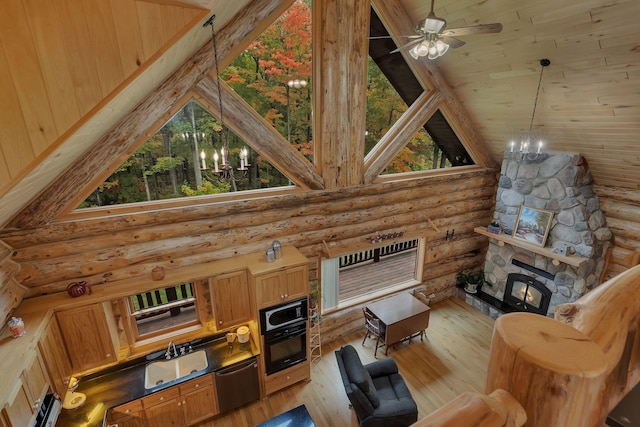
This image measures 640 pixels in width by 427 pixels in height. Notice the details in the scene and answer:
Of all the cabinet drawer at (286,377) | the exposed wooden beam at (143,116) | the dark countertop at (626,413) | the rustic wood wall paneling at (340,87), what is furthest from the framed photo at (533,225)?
the dark countertop at (626,413)

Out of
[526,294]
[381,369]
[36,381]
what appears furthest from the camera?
[526,294]

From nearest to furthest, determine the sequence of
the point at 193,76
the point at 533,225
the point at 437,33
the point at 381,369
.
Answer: the point at 437,33 < the point at 193,76 < the point at 381,369 < the point at 533,225

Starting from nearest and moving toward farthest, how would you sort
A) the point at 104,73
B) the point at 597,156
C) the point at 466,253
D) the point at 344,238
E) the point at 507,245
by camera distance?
the point at 104,73 → the point at 597,156 → the point at 344,238 → the point at 507,245 → the point at 466,253

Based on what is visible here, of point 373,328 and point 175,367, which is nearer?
point 175,367

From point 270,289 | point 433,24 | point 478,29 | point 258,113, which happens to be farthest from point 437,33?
point 270,289

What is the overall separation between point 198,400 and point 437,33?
18.1 ft

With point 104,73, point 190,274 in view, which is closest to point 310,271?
point 190,274

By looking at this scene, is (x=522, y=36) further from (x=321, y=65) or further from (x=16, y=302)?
(x=16, y=302)

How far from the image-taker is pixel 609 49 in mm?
3762

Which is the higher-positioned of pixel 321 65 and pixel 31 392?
pixel 321 65

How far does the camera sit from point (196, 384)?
14.2 feet

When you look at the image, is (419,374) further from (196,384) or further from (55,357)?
(55,357)

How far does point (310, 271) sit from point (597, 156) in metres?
5.38

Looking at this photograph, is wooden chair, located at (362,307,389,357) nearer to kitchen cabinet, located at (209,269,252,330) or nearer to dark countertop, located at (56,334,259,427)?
dark countertop, located at (56,334,259,427)
